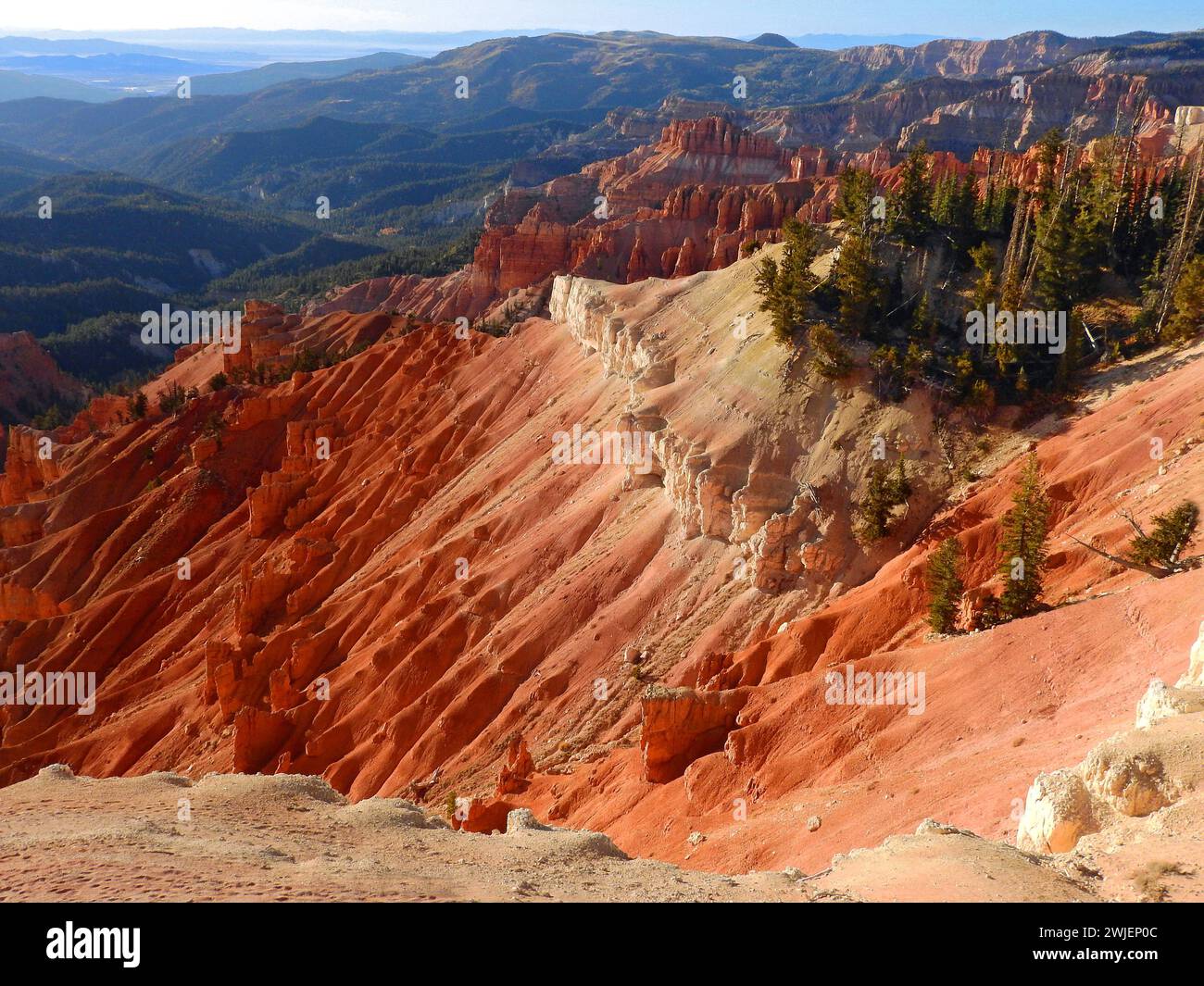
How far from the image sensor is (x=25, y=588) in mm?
56062

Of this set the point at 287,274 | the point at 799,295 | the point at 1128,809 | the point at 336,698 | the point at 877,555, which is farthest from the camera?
the point at 287,274

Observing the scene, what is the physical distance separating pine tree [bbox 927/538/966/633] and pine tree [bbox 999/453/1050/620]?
3.77 feet

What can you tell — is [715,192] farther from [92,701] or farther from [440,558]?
[92,701]

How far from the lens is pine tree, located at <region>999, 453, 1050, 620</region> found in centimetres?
2300

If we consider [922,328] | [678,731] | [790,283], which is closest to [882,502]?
[922,328]

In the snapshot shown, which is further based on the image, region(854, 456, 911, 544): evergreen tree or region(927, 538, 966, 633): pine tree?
region(854, 456, 911, 544): evergreen tree

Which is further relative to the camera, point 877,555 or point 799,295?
point 799,295

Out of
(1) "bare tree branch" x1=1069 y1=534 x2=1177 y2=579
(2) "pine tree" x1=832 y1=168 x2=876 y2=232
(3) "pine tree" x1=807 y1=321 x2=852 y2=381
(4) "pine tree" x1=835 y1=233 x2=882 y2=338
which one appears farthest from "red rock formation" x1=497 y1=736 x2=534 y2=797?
(2) "pine tree" x1=832 y1=168 x2=876 y2=232

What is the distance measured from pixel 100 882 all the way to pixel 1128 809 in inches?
520

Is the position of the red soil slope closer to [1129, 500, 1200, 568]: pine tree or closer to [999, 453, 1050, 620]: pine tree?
[1129, 500, 1200, 568]: pine tree

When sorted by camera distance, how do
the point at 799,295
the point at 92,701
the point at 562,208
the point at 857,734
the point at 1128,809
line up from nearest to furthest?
the point at 1128,809 → the point at 857,734 → the point at 799,295 → the point at 92,701 → the point at 562,208

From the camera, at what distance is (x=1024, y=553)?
23172 millimetres

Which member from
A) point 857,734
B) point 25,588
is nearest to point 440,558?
point 857,734

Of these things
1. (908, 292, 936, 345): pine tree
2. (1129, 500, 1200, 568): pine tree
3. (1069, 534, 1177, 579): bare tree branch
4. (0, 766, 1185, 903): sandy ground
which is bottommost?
(0, 766, 1185, 903): sandy ground
